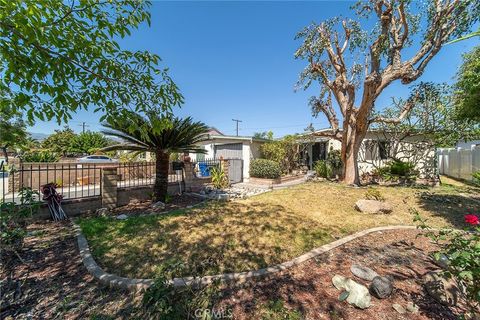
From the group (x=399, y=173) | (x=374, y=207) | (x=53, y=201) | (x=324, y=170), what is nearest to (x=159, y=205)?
(x=53, y=201)

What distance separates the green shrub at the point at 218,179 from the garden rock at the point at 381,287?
28.6 ft

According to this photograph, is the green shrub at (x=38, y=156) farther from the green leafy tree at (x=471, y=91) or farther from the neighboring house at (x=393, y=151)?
the green leafy tree at (x=471, y=91)

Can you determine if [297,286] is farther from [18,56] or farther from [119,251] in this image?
[18,56]

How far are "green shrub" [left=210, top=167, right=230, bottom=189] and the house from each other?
67.5 inches

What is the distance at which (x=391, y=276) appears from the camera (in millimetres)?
3199

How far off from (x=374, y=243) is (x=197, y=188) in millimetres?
7294

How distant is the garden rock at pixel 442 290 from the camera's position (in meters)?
2.68

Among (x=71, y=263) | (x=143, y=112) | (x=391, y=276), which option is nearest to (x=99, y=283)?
A: (x=71, y=263)

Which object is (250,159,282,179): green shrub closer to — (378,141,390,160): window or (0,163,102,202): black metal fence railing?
(378,141,390,160): window

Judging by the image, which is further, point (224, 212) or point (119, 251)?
point (224, 212)

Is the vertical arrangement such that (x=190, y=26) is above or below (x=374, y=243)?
above

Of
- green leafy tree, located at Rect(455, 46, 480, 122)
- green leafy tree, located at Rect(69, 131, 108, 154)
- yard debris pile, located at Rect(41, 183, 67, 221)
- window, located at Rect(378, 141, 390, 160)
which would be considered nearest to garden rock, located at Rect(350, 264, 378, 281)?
green leafy tree, located at Rect(455, 46, 480, 122)

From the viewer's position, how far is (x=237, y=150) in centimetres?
1590

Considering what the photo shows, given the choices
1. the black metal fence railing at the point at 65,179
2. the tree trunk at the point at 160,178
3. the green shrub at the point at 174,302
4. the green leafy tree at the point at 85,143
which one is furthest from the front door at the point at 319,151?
the green leafy tree at the point at 85,143
